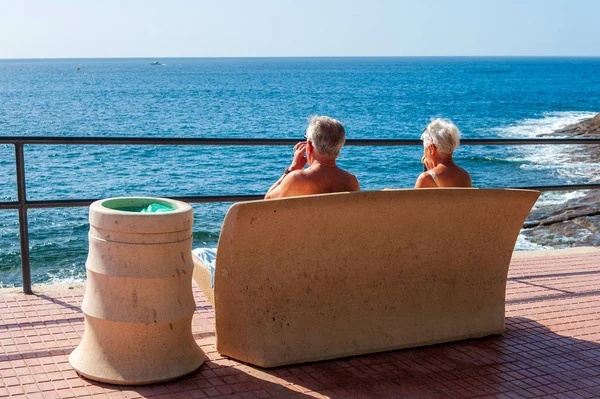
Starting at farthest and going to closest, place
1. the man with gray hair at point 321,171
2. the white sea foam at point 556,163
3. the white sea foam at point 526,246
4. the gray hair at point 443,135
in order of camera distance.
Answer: the white sea foam at point 556,163, the white sea foam at point 526,246, the gray hair at point 443,135, the man with gray hair at point 321,171

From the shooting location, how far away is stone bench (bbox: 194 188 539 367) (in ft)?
Result: 13.3

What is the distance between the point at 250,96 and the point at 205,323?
83.5 meters

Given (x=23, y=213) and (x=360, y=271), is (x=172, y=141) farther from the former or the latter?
(x=360, y=271)

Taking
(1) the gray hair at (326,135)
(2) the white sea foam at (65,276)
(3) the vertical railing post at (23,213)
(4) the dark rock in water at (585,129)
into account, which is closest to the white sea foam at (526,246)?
(2) the white sea foam at (65,276)

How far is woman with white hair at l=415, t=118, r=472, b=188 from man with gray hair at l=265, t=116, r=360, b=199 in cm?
66

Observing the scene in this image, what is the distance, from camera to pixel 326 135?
14.0 ft

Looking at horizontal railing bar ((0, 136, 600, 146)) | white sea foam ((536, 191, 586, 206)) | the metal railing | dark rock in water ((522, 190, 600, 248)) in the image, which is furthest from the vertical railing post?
white sea foam ((536, 191, 586, 206))

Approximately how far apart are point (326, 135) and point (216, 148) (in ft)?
121

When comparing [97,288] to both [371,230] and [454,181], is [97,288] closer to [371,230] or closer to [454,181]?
[371,230]

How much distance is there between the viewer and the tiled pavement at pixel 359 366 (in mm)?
3881

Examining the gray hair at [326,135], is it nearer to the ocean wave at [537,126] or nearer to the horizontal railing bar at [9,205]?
the horizontal railing bar at [9,205]

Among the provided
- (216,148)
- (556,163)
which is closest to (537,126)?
(556,163)

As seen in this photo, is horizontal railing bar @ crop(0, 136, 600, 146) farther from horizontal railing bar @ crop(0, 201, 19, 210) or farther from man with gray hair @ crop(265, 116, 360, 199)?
man with gray hair @ crop(265, 116, 360, 199)

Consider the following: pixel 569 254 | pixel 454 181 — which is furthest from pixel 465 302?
pixel 569 254
